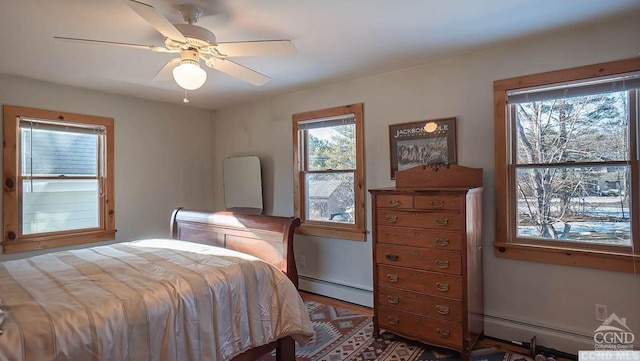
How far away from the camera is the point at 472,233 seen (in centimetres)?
245

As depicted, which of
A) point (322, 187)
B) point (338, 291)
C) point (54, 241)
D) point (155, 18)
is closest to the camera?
point (155, 18)

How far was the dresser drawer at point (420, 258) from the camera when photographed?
2.34 m

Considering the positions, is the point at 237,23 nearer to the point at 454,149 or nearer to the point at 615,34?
the point at 454,149

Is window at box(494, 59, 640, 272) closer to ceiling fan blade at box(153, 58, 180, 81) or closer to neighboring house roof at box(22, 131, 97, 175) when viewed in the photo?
ceiling fan blade at box(153, 58, 180, 81)

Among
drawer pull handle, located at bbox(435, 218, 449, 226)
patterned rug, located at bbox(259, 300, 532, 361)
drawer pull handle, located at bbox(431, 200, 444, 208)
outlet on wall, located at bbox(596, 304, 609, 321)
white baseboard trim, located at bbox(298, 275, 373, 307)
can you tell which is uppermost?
drawer pull handle, located at bbox(431, 200, 444, 208)

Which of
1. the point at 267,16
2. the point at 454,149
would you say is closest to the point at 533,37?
the point at 454,149

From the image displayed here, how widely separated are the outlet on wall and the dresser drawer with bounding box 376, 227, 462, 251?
3.37 feet

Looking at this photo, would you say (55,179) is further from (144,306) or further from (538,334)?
(538,334)

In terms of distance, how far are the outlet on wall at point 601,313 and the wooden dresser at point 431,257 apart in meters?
0.73

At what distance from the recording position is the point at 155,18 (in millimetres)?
1551

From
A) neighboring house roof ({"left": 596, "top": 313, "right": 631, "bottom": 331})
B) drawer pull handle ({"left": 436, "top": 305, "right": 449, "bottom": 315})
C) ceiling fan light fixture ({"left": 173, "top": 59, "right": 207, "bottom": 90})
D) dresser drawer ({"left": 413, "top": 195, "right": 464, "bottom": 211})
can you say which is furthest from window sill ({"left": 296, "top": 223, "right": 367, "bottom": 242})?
ceiling fan light fixture ({"left": 173, "top": 59, "right": 207, "bottom": 90})

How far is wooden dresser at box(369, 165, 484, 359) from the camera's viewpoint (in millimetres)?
2324

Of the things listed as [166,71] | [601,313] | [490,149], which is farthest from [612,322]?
[166,71]

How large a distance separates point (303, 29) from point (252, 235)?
156 centimetres
